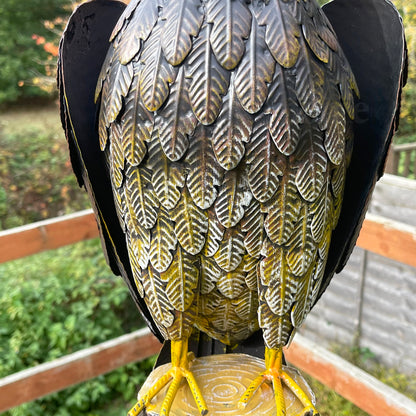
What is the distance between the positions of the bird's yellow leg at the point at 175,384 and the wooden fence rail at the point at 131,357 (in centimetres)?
87

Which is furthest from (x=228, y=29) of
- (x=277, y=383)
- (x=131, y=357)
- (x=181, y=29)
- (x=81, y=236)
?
(x=131, y=357)

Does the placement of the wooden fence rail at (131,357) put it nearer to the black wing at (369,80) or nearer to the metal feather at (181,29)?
the black wing at (369,80)

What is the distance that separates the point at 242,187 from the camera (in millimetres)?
706

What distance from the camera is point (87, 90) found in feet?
2.68

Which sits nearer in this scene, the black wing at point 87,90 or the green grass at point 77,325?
the black wing at point 87,90

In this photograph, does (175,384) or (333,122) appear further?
(175,384)

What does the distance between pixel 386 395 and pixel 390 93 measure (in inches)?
45.0

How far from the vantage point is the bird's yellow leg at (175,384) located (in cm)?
87

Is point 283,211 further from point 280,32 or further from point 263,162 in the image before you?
point 280,32

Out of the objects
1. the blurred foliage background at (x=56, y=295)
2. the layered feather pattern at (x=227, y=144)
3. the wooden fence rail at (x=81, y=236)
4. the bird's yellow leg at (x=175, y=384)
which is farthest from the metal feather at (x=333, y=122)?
the blurred foliage background at (x=56, y=295)

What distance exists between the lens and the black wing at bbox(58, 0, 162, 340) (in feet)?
2.50

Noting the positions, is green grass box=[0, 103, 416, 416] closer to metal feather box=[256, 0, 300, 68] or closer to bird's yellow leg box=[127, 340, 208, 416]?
bird's yellow leg box=[127, 340, 208, 416]

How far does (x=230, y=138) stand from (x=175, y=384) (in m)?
0.52

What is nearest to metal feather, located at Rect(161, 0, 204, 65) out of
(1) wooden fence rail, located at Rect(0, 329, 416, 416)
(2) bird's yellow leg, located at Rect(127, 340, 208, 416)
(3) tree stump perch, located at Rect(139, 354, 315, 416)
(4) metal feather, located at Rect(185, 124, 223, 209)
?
(4) metal feather, located at Rect(185, 124, 223, 209)
